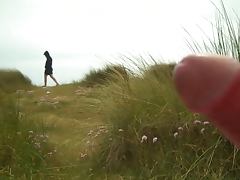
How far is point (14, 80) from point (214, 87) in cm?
1316

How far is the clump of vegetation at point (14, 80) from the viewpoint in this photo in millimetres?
12445

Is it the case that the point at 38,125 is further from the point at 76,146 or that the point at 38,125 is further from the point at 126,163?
the point at 126,163

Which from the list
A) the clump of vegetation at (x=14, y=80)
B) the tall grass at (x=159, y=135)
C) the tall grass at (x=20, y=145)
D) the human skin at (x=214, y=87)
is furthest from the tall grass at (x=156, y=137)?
the clump of vegetation at (x=14, y=80)

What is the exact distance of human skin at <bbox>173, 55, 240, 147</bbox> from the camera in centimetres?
41

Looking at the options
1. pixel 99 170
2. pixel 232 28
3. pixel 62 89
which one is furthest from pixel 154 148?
pixel 62 89

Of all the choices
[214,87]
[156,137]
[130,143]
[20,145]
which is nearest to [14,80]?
[20,145]

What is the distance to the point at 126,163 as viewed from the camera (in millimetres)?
3316

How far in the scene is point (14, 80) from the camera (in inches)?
520

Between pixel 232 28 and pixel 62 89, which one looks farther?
pixel 62 89

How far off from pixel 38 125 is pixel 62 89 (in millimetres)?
6320

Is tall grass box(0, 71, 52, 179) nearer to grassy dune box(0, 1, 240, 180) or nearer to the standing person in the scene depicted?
grassy dune box(0, 1, 240, 180)

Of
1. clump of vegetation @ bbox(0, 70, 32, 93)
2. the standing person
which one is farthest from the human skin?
the standing person

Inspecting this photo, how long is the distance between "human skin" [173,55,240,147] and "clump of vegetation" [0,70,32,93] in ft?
39.1

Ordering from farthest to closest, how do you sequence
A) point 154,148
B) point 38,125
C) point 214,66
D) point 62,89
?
point 62,89 < point 38,125 < point 154,148 < point 214,66
